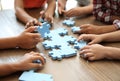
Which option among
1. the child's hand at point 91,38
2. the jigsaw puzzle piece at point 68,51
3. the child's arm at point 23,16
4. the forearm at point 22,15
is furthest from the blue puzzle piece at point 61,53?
the forearm at point 22,15

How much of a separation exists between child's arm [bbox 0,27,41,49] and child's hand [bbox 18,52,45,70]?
12 cm

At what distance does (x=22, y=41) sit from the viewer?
115 centimetres

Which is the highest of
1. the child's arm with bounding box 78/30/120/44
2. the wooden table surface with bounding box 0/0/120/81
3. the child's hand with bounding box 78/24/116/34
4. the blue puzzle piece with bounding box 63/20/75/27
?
the blue puzzle piece with bounding box 63/20/75/27

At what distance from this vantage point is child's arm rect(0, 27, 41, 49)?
1.14 meters

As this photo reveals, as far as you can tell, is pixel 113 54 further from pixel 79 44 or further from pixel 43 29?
pixel 43 29

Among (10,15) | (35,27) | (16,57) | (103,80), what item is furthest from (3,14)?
(103,80)

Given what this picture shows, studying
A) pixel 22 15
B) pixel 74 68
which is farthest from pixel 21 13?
pixel 74 68

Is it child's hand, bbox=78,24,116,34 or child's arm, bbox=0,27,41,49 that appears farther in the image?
child's hand, bbox=78,24,116,34

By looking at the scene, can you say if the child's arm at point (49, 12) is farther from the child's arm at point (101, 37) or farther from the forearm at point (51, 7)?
the child's arm at point (101, 37)

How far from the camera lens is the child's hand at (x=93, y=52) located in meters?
1.06

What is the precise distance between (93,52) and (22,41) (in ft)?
1.14

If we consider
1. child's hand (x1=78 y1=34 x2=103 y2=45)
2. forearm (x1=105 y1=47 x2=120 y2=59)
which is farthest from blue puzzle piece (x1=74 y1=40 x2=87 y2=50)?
forearm (x1=105 y1=47 x2=120 y2=59)

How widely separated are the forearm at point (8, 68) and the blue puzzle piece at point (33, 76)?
4cm

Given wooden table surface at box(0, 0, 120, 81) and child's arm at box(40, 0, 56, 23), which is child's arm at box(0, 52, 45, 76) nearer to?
wooden table surface at box(0, 0, 120, 81)
